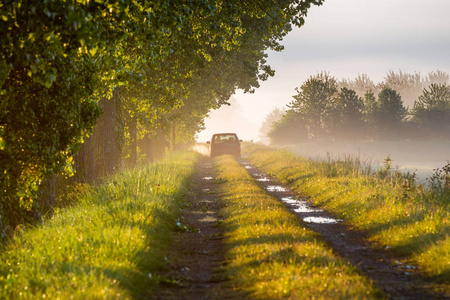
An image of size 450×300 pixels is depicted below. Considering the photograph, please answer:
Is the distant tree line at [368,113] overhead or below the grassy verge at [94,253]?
overhead

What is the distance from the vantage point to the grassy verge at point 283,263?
213 inches

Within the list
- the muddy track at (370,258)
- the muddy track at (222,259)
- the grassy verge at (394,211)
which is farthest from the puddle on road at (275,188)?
the muddy track at (222,259)

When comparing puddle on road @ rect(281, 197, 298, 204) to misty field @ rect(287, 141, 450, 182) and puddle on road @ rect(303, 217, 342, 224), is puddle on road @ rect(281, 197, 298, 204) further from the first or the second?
misty field @ rect(287, 141, 450, 182)

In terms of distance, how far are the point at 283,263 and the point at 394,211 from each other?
4.77 meters

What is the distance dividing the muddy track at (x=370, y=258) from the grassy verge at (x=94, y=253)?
3.24 meters

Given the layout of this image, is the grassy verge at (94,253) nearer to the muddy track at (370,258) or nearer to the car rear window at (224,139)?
the muddy track at (370,258)

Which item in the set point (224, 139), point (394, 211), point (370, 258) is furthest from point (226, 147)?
point (370, 258)

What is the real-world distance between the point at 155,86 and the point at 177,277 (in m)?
10.6

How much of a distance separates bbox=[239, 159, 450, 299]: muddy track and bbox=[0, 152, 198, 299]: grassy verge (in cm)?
324

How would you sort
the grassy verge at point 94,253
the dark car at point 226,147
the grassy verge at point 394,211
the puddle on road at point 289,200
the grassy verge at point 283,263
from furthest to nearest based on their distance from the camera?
the dark car at point 226,147, the puddle on road at point 289,200, the grassy verge at point 394,211, the grassy verge at point 283,263, the grassy verge at point 94,253

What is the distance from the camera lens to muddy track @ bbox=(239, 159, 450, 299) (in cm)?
591

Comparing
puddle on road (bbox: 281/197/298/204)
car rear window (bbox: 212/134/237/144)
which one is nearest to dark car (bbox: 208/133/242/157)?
car rear window (bbox: 212/134/237/144)

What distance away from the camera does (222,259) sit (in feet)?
24.3

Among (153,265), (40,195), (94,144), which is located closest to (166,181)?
(94,144)
